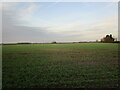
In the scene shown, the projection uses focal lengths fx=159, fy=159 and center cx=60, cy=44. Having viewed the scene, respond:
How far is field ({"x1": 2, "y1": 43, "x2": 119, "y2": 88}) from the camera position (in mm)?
2739

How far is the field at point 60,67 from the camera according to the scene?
2.74 meters

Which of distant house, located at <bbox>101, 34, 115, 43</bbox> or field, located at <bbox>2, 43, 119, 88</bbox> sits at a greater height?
distant house, located at <bbox>101, 34, 115, 43</bbox>

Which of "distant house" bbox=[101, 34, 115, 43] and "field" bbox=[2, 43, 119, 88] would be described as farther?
"distant house" bbox=[101, 34, 115, 43]

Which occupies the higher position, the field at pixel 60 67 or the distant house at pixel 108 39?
the distant house at pixel 108 39

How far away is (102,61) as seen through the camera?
153 inches

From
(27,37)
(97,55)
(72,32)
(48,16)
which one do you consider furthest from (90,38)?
(27,37)

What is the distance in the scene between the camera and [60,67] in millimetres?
3449

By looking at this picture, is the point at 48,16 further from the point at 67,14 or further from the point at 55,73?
the point at 55,73

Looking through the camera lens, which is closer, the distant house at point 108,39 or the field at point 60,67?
the field at point 60,67

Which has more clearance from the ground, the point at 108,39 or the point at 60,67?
the point at 108,39

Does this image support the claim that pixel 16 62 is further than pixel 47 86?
Yes

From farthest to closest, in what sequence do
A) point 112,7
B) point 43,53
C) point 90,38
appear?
point 43,53
point 90,38
point 112,7

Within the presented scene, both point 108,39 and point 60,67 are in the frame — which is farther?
point 108,39

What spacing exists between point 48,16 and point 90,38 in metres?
1.10
